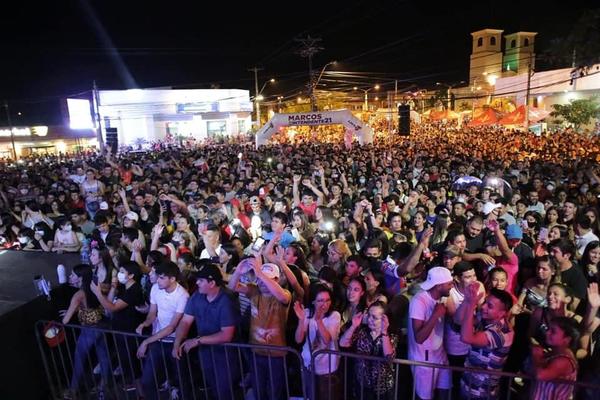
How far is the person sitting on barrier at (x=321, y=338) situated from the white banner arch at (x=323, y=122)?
48.7ft

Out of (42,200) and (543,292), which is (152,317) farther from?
(42,200)

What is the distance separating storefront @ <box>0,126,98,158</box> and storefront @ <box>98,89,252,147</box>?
3703mm

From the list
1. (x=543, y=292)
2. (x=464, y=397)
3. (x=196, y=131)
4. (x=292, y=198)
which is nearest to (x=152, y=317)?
(x=464, y=397)

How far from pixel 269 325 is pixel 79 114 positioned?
1512 inches

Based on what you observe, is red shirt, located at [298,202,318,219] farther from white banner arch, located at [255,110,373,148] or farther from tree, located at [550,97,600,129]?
tree, located at [550,97,600,129]

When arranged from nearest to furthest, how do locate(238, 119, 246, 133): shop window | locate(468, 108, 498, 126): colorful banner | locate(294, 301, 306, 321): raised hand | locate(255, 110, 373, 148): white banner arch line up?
1. locate(294, 301, 306, 321): raised hand
2. locate(255, 110, 373, 148): white banner arch
3. locate(468, 108, 498, 126): colorful banner
4. locate(238, 119, 246, 133): shop window

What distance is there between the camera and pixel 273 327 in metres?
3.47

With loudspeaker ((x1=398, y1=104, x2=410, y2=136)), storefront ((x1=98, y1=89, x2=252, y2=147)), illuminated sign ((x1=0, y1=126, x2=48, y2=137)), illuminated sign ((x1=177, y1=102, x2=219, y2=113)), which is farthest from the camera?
illuminated sign ((x1=177, y1=102, x2=219, y2=113))

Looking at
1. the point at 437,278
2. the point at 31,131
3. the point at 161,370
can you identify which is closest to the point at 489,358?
the point at 437,278

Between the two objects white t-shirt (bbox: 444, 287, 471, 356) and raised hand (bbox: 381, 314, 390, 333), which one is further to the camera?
white t-shirt (bbox: 444, 287, 471, 356)

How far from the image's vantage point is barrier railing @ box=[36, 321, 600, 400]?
10.3 feet

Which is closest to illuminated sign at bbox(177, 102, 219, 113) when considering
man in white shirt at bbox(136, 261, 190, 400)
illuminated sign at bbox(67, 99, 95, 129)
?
illuminated sign at bbox(67, 99, 95, 129)

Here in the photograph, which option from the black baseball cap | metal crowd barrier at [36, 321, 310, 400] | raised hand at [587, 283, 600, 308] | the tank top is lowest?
metal crowd barrier at [36, 321, 310, 400]

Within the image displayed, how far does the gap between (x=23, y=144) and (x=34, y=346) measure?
39294 millimetres
